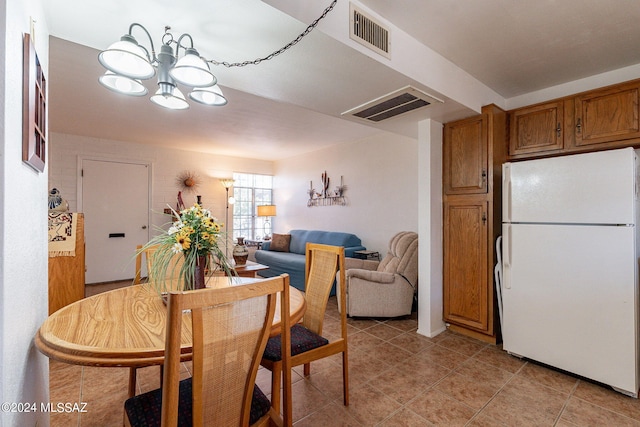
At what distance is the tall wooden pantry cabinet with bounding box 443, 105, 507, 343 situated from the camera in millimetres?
2594

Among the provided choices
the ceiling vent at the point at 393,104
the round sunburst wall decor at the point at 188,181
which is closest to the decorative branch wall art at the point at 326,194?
the round sunburst wall decor at the point at 188,181

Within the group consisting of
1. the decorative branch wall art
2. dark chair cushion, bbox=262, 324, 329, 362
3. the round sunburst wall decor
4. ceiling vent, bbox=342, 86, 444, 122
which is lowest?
dark chair cushion, bbox=262, 324, 329, 362

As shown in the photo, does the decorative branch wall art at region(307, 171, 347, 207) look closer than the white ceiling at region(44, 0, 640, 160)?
No

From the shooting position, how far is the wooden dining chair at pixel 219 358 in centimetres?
76

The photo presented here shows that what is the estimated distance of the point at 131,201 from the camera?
491cm

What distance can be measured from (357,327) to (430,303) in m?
0.80

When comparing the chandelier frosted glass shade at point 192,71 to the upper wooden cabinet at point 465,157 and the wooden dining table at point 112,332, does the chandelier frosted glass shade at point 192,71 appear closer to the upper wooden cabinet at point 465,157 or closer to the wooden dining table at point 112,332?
the wooden dining table at point 112,332

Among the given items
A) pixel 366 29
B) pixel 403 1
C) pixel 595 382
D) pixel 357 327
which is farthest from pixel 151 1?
pixel 595 382

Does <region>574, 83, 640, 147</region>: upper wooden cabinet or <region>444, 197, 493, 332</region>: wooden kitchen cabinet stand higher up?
<region>574, 83, 640, 147</region>: upper wooden cabinet

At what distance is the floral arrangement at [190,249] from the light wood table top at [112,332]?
189 mm

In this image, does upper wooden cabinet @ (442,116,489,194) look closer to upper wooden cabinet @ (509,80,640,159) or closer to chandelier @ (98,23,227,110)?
upper wooden cabinet @ (509,80,640,159)

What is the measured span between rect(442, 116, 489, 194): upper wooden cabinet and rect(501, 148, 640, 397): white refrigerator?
25cm

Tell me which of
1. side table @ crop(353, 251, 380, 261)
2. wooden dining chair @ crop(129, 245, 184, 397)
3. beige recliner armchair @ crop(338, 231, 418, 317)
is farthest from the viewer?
side table @ crop(353, 251, 380, 261)

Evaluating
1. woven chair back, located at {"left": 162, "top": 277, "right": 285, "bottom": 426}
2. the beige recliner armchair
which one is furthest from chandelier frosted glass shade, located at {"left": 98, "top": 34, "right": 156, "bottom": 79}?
the beige recliner armchair
